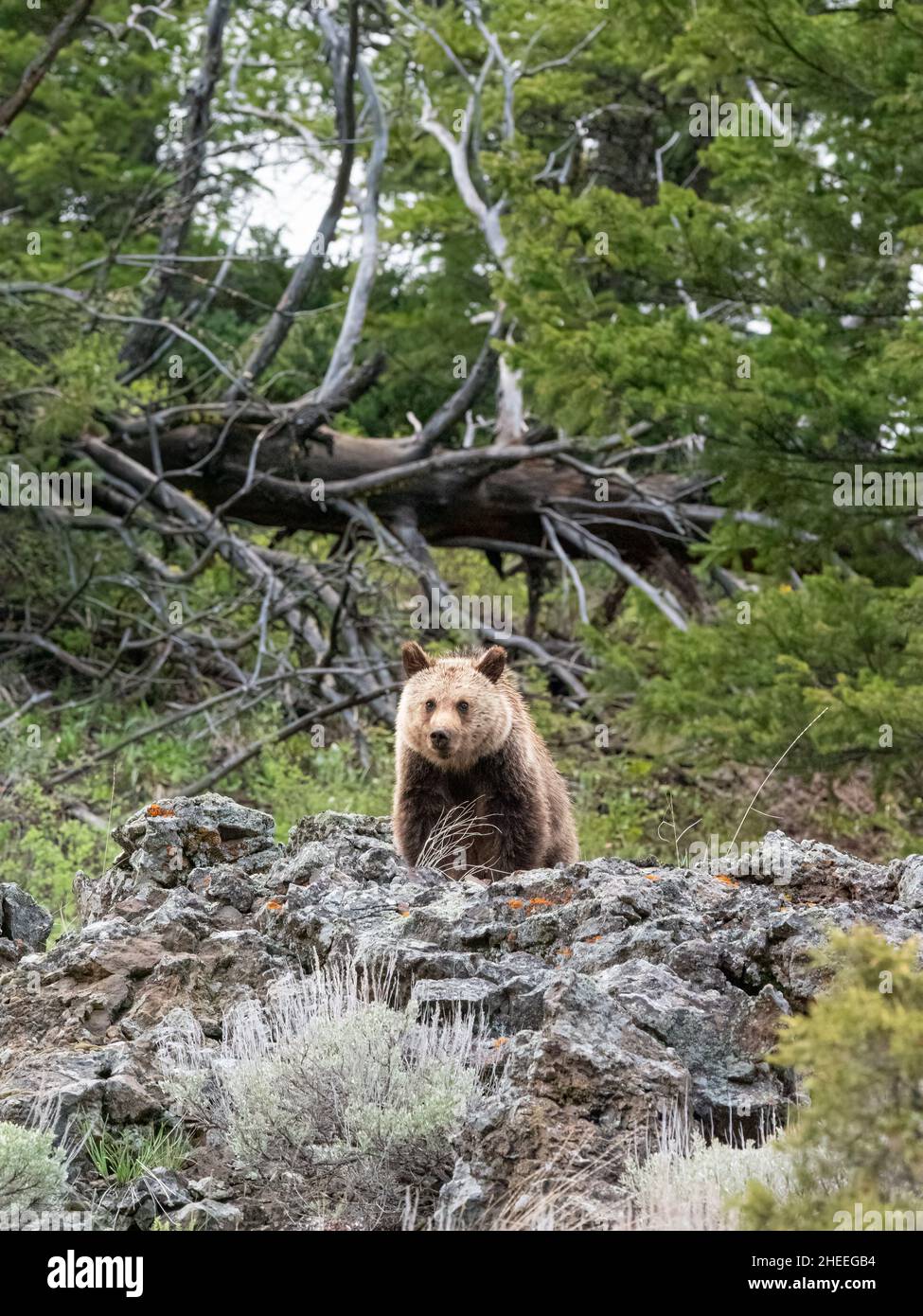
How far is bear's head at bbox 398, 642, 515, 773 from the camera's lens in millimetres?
6785

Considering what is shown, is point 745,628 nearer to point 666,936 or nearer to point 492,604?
point 492,604

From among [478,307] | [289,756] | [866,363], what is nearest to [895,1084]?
[866,363]

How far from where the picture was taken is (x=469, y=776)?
23.1 feet

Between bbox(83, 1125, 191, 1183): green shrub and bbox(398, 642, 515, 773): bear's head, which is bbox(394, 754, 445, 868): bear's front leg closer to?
bbox(398, 642, 515, 773): bear's head

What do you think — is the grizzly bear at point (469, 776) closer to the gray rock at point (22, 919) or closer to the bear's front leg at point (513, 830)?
the bear's front leg at point (513, 830)

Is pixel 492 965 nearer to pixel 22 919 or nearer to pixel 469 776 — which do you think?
pixel 22 919

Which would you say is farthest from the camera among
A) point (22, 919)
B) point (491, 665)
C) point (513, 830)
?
point (491, 665)

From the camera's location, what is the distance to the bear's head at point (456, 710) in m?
6.79

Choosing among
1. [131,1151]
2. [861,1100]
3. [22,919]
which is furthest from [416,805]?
[861,1100]

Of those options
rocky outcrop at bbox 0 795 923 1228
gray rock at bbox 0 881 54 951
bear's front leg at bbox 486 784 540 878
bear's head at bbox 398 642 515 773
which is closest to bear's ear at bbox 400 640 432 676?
bear's head at bbox 398 642 515 773

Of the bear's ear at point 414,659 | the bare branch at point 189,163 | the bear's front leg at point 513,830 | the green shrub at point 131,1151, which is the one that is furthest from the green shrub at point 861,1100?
the bare branch at point 189,163

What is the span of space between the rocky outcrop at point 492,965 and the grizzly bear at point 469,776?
2.43 feet

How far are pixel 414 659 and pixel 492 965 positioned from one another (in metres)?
2.80

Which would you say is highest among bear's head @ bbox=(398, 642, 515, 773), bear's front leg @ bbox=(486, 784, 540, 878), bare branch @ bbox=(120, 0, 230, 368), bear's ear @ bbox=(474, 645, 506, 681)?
bare branch @ bbox=(120, 0, 230, 368)
